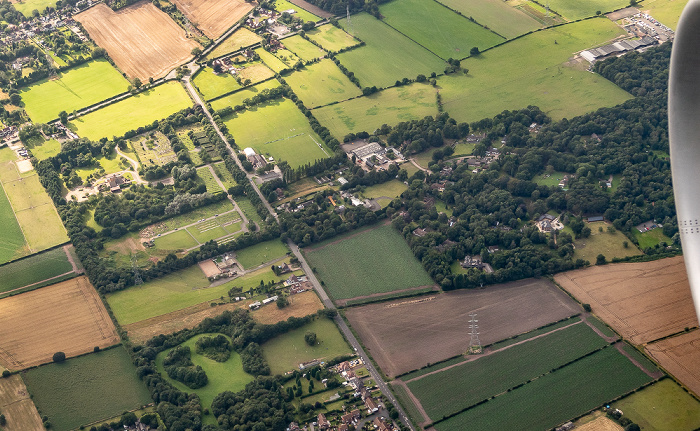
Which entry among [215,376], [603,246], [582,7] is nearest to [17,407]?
[215,376]

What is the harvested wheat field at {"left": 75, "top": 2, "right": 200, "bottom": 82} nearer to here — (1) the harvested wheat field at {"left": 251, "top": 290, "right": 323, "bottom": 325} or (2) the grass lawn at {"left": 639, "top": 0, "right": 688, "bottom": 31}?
(1) the harvested wheat field at {"left": 251, "top": 290, "right": 323, "bottom": 325}

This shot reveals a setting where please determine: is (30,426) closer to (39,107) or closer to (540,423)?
(540,423)

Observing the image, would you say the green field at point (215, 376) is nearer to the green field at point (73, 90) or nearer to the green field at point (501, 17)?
the green field at point (73, 90)

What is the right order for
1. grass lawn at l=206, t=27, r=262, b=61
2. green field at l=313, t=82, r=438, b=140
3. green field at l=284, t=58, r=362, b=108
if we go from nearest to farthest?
1. green field at l=313, t=82, r=438, b=140
2. green field at l=284, t=58, r=362, b=108
3. grass lawn at l=206, t=27, r=262, b=61

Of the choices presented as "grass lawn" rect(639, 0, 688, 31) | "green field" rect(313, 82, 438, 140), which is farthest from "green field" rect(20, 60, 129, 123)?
"grass lawn" rect(639, 0, 688, 31)

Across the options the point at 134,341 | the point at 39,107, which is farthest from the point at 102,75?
the point at 134,341

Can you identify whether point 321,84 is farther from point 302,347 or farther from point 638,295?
point 638,295
